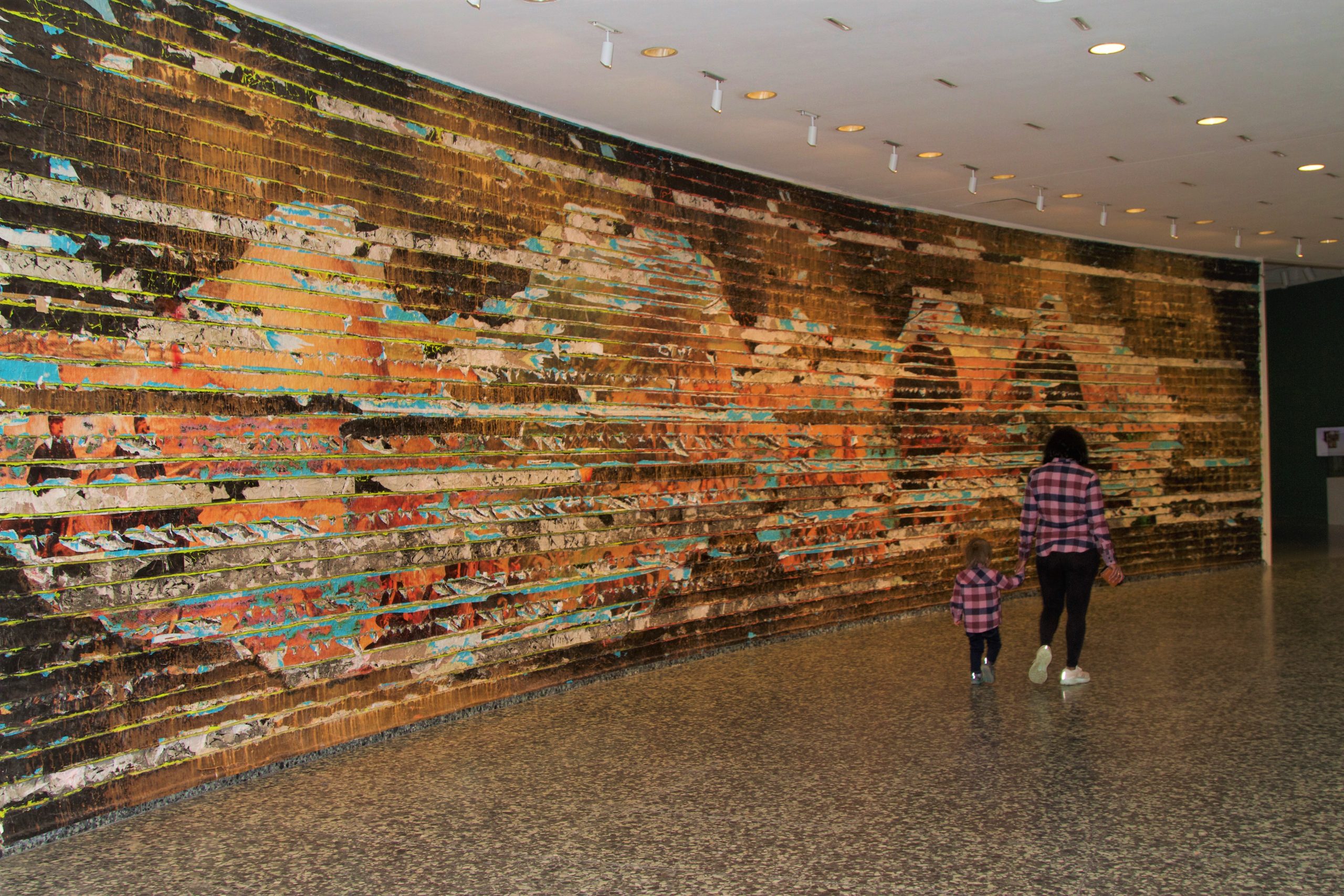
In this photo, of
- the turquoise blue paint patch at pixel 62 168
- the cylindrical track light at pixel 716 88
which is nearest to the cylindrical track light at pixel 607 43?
the cylindrical track light at pixel 716 88

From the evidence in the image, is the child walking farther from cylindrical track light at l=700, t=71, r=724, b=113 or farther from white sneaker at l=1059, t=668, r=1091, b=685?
cylindrical track light at l=700, t=71, r=724, b=113

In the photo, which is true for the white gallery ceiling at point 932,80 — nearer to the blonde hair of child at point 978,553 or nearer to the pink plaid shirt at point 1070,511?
the pink plaid shirt at point 1070,511

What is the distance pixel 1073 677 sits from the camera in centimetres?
605

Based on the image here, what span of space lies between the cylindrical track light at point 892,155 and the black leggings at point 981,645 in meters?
3.10

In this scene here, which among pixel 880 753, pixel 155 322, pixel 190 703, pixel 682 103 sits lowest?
pixel 880 753

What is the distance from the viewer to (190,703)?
4406 millimetres

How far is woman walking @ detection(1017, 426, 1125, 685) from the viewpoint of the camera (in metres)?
5.93

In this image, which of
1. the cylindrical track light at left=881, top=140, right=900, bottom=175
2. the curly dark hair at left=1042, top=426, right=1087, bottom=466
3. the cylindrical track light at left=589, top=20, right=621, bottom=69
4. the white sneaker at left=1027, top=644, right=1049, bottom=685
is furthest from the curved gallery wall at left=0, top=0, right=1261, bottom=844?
the curly dark hair at left=1042, top=426, right=1087, bottom=466

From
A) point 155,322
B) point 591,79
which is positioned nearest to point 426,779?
point 155,322

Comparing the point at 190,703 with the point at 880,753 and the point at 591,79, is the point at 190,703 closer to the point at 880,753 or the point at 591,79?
the point at 880,753

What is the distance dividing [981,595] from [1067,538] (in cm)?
55

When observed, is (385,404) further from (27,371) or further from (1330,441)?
(1330,441)

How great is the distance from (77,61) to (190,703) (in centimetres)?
247

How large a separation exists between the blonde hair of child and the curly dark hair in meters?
0.58
